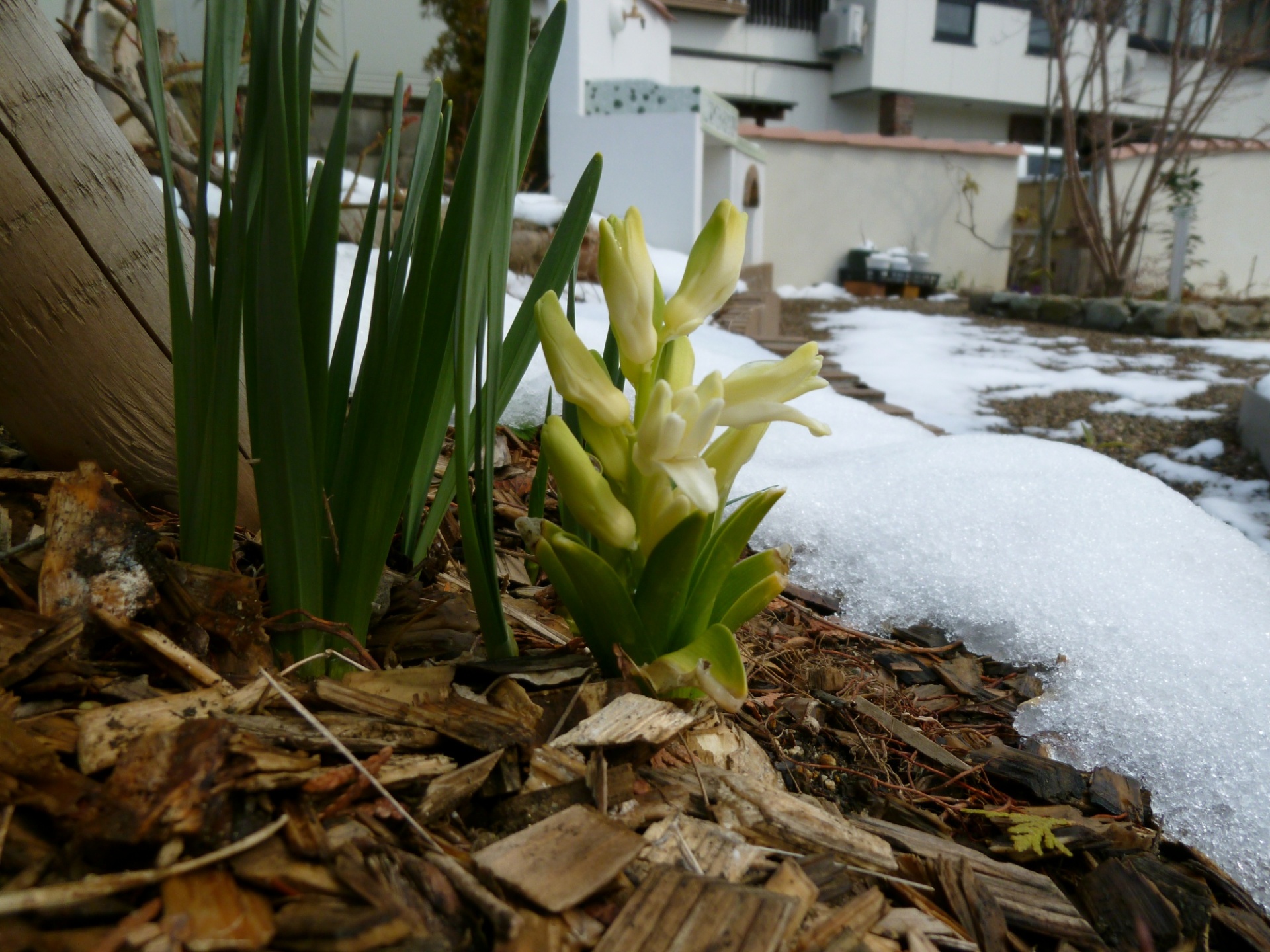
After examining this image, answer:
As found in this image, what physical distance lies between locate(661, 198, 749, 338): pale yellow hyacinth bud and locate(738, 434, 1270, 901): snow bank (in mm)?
685

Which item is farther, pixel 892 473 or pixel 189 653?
pixel 892 473

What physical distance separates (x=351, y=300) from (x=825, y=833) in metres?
0.66

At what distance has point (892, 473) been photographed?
1.66m

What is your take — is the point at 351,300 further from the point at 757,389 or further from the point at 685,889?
the point at 685,889

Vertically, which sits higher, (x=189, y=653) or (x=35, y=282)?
(x=35, y=282)

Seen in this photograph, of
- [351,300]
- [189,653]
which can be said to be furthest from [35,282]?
[189,653]

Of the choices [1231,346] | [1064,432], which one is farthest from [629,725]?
[1231,346]

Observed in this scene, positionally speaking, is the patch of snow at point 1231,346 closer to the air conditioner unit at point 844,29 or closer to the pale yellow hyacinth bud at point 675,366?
the pale yellow hyacinth bud at point 675,366

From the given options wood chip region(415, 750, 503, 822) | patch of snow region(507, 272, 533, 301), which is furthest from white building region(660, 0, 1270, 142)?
wood chip region(415, 750, 503, 822)

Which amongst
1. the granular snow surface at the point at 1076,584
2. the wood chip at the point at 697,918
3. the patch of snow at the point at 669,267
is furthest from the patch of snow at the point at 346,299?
the patch of snow at the point at 669,267

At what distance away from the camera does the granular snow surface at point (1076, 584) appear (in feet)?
3.32

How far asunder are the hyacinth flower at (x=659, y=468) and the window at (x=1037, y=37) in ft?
47.0

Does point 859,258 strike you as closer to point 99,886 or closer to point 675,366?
point 675,366

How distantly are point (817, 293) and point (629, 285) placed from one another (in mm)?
8605
